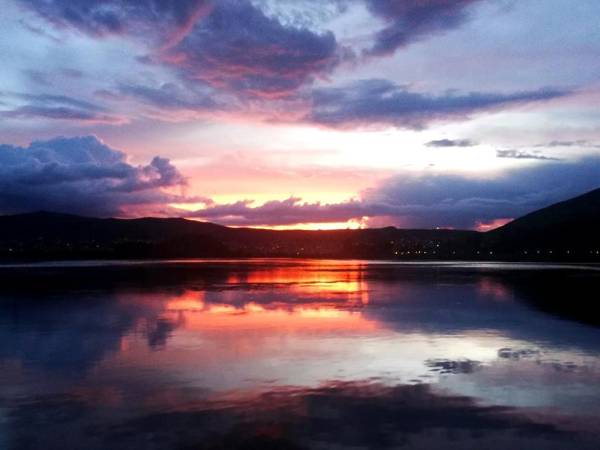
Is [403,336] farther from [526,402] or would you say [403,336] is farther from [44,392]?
[44,392]

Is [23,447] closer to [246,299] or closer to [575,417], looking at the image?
[575,417]

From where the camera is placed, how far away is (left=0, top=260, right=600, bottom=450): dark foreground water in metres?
11.7

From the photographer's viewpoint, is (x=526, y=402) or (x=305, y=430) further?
(x=526, y=402)

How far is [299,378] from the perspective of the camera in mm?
16469

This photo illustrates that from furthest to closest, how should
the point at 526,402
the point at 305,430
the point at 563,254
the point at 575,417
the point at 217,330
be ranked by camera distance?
the point at 563,254 → the point at 217,330 → the point at 526,402 → the point at 575,417 → the point at 305,430

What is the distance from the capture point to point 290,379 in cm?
1638

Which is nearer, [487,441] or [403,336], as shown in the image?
[487,441]

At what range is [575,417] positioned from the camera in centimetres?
1292

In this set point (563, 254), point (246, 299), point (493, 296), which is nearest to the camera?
point (246, 299)

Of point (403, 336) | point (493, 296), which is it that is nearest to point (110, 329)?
A: point (403, 336)

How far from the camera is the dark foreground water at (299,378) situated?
1173 cm

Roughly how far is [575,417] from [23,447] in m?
11.2

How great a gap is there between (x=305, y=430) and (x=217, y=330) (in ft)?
46.2

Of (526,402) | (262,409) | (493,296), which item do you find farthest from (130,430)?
(493,296)
